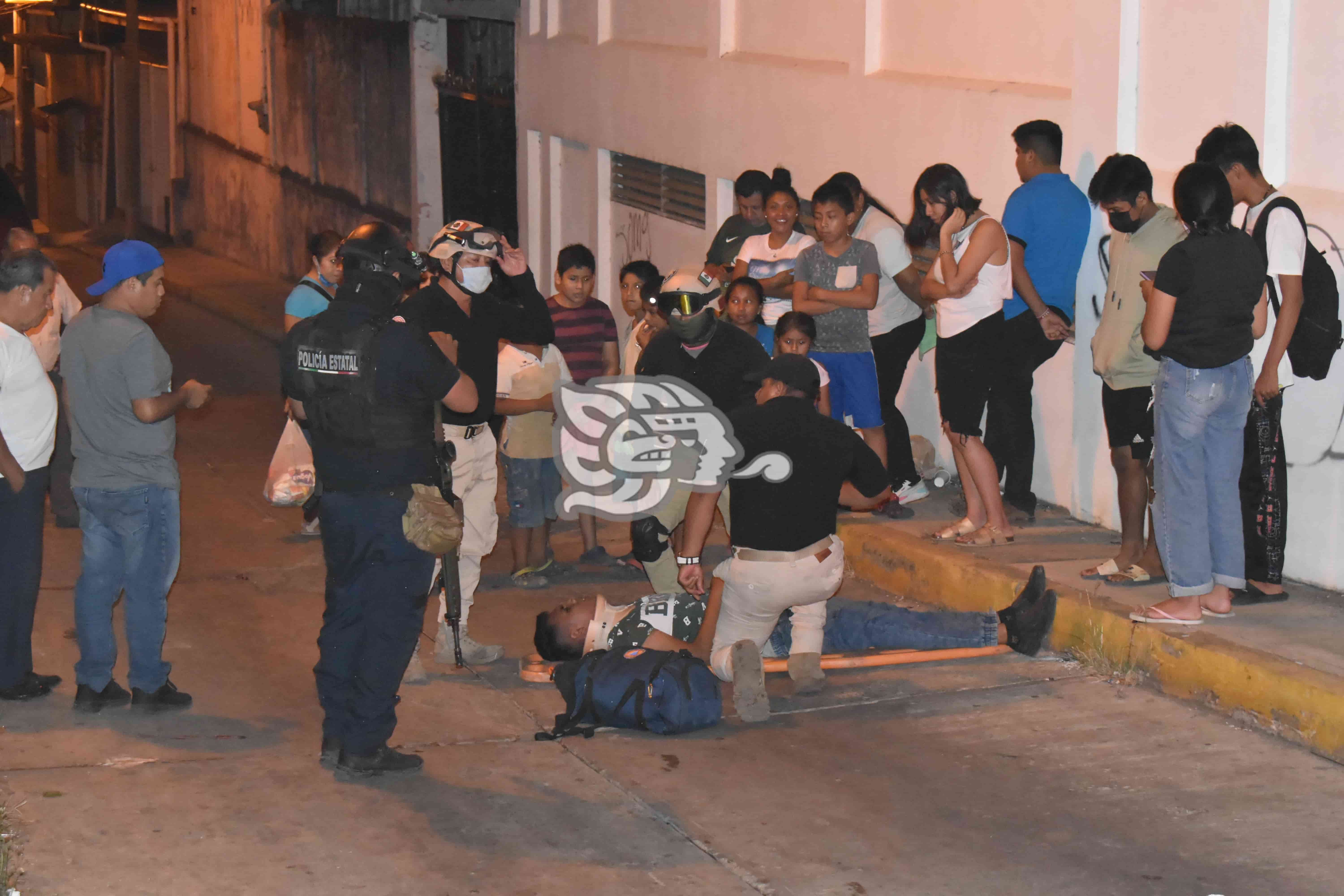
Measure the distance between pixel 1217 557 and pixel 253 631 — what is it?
447cm

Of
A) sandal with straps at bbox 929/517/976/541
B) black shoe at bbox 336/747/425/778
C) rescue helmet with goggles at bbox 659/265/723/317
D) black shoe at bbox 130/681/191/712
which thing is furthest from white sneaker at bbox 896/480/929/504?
black shoe at bbox 130/681/191/712

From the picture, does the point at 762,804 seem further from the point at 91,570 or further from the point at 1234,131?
the point at 1234,131

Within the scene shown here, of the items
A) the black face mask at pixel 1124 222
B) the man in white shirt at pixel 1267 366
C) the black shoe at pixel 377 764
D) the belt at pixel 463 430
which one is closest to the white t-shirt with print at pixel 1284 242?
the man in white shirt at pixel 1267 366

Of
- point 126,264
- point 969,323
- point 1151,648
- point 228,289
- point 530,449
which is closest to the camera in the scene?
point 126,264

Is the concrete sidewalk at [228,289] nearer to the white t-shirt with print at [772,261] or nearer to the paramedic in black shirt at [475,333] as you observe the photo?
the white t-shirt with print at [772,261]

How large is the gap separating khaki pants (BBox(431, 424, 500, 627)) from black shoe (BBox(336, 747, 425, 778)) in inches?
51.5

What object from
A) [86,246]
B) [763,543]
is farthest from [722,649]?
[86,246]

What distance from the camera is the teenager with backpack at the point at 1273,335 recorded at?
6715 mm

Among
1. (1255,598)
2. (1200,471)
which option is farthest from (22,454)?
(1255,598)

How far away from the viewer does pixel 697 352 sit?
7.83m

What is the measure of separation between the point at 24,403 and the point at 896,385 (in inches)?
195

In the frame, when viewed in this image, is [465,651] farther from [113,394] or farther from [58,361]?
[58,361]

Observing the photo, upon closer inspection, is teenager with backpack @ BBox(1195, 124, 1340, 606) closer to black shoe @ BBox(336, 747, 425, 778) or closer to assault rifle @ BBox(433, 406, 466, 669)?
assault rifle @ BBox(433, 406, 466, 669)

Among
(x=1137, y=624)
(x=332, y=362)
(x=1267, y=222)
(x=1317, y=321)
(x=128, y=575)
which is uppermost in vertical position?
(x=1267, y=222)
